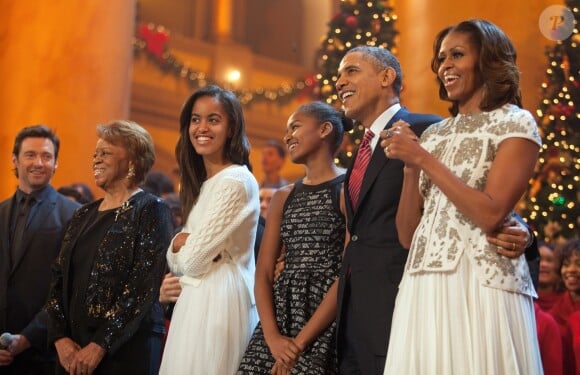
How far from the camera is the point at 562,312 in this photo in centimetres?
566

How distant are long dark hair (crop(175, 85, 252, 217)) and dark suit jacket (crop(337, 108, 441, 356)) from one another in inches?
34.7

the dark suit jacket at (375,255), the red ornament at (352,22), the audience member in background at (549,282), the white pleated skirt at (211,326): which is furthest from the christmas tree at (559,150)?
the dark suit jacket at (375,255)

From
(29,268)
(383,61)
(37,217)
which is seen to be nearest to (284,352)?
(383,61)

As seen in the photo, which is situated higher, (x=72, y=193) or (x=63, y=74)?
(x=63, y=74)

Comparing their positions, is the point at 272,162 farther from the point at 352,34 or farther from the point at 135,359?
the point at 135,359

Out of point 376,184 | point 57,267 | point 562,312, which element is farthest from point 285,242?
point 562,312

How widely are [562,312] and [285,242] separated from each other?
8.38 ft

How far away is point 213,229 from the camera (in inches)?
151

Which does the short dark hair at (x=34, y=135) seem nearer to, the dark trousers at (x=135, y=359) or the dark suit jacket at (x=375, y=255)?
the dark trousers at (x=135, y=359)

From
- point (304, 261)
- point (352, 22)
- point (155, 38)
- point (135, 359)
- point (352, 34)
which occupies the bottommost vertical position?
point (135, 359)

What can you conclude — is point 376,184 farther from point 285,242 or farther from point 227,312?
point 227,312

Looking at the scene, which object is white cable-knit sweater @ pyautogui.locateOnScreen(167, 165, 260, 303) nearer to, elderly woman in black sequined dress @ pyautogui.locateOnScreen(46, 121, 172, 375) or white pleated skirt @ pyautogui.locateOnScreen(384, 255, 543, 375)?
elderly woman in black sequined dress @ pyautogui.locateOnScreen(46, 121, 172, 375)

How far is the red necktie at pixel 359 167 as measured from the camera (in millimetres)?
3508

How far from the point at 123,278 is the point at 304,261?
0.91 m
